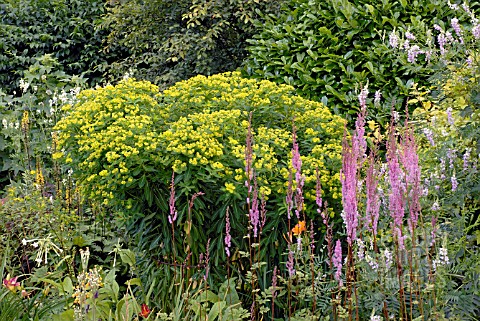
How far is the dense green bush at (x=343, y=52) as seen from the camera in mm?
5543

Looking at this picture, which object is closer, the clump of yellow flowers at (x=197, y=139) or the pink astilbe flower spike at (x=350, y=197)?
the pink astilbe flower spike at (x=350, y=197)

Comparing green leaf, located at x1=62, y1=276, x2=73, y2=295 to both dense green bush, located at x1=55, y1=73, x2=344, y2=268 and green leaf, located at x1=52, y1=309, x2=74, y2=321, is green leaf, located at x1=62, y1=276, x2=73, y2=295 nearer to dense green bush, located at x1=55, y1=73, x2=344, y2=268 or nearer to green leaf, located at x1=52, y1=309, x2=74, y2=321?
green leaf, located at x1=52, y1=309, x2=74, y2=321

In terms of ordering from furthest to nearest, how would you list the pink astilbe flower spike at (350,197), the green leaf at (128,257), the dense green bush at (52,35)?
the dense green bush at (52,35) < the green leaf at (128,257) < the pink astilbe flower spike at (350,197)

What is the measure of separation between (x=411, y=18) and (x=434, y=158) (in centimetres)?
188

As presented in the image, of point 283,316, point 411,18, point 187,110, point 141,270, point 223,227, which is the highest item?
point 411,18

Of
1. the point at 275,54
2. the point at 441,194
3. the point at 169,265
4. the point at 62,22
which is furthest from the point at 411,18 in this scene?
the point at 62,22

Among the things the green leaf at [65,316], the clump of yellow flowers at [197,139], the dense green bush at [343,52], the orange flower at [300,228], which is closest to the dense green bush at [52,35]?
the dense green bush at [343,52]

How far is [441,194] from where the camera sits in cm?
360

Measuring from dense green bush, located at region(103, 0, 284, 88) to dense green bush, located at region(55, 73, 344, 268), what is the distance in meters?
2.72

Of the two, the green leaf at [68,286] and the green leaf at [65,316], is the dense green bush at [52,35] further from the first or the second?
the green leaf at [65,316]

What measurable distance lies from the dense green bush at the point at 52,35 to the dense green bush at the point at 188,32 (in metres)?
1.64

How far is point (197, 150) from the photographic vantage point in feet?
13.3

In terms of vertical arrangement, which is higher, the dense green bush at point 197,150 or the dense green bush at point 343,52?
the dense green bush at point 343,52

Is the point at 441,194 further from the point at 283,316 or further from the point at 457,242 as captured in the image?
the point at 283,316
